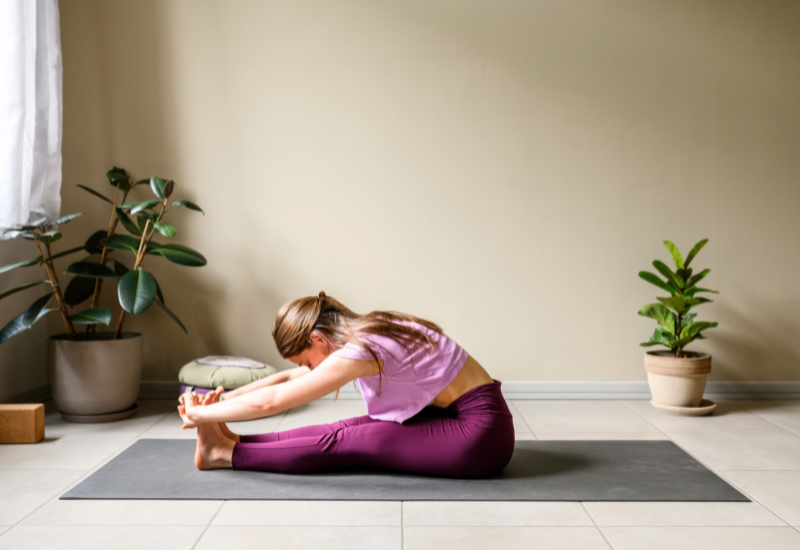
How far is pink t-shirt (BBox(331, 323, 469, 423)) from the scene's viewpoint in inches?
78.5

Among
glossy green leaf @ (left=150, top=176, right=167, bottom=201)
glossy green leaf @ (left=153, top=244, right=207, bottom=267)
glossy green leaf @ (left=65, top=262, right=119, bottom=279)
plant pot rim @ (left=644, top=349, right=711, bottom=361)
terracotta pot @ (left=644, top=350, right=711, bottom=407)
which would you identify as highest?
glossy green leaf @ (left=150, top=176, right=167, bottom=201)

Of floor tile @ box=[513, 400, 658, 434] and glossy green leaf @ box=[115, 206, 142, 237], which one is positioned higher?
glossy green leaf @ box=[115, 206, 142, 237]

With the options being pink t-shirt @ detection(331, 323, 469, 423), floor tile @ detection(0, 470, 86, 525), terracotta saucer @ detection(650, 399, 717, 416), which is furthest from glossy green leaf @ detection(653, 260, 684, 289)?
floor tile @ detection(0, 470, 86, 525)

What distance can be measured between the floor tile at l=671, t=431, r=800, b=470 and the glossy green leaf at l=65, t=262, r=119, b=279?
2.52 meters

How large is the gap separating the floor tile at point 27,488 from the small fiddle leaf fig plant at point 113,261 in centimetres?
70

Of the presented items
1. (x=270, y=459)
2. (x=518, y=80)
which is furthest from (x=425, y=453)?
(x=518, y=80)

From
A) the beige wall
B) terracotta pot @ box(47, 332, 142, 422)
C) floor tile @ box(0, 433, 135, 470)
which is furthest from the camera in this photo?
the beige wall

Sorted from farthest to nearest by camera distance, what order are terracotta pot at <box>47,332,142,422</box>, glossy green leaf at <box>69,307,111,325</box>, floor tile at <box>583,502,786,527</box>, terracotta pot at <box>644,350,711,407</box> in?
terracotta pot at <box>644,350,711,407</box> < terracotta pot at <box>47,332,142,422</box> < glossy green leaf at <box>69,307,111,325</box> < floor tile at <box>583,502,786,527</box>

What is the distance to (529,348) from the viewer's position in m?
3.40

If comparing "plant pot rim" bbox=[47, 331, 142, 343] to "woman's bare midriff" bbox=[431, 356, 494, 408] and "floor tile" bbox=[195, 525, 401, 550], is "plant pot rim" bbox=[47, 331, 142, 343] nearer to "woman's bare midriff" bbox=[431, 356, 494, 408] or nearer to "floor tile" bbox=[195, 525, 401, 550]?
"floor tile" bbox=[195, 525, 401, 550]

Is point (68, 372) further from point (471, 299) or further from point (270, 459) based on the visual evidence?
point (471, 299)

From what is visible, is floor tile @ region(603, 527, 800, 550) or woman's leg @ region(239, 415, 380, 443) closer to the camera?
floor tile @ region(603, 527, 800, 550)

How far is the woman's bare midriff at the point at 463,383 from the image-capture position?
2121mm

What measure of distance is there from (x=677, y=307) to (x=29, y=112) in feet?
10.0
